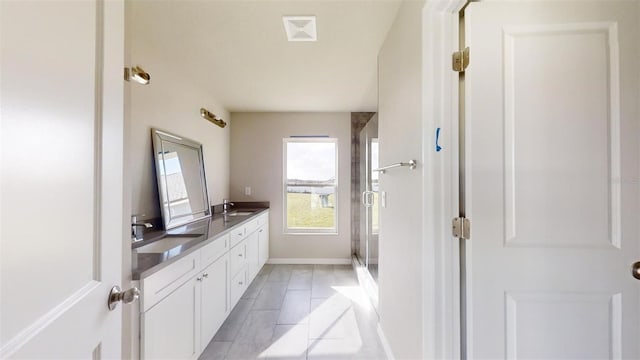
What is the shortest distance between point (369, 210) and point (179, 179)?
85.6 inches

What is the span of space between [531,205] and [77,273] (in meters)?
1.45

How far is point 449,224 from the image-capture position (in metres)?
1.15

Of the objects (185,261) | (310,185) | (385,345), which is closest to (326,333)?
(385,345)

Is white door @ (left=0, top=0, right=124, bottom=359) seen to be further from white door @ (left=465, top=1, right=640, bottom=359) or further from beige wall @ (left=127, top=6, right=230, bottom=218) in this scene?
white door @ (left=465, top=1, right=640, bottom=359)

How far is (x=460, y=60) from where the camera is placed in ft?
3.72

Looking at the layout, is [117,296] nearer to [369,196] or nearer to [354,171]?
[369,196]

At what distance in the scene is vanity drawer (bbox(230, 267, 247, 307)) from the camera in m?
2.42

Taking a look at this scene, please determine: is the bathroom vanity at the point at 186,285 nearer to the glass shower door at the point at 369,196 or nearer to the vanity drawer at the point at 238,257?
the vanity drawer at the point at 238,257

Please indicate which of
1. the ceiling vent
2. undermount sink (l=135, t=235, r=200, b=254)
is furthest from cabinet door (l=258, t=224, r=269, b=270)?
the ceiling vent

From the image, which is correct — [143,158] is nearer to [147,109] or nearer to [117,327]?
[147,109]

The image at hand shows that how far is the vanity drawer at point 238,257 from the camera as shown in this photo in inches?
95.2

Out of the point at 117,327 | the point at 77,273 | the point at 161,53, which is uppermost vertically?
the point at 161,53

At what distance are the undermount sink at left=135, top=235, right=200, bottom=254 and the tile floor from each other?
83cm

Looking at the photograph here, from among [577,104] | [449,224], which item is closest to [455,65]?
[577,104]
